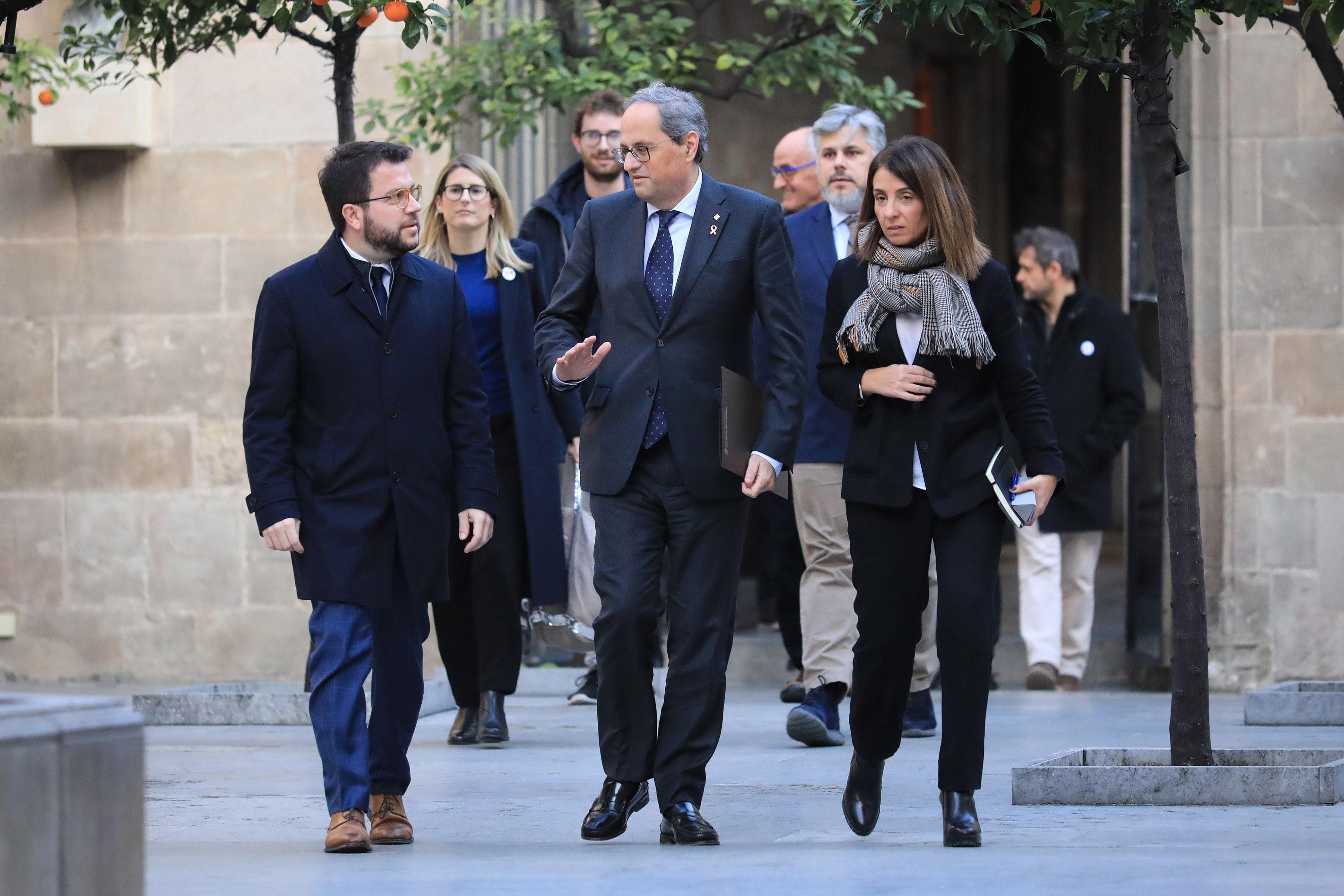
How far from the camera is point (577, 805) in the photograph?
20.0 ft

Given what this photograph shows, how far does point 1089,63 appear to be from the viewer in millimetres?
6230

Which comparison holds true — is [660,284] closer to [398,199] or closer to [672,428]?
[672,428]

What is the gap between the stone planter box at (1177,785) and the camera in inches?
229

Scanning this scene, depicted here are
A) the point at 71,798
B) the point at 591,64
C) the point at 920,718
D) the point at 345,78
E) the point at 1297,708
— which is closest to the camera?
the point at 71,798

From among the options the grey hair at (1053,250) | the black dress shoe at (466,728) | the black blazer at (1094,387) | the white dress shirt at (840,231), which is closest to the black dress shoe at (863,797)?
the black dress shoe at (466,728)

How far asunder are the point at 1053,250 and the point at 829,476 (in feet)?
10.3

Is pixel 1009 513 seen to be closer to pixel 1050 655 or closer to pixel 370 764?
pixel 370 764

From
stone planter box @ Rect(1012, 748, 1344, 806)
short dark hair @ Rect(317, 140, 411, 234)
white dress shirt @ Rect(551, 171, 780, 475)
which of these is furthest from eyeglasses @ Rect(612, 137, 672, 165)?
stone planter box @ Rect(1012, 748, 1344, 806)

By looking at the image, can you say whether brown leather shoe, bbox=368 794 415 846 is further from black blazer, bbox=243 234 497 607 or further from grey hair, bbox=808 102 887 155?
grey hair, bbox=808 102 887 155

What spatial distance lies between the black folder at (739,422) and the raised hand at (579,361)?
0.34m

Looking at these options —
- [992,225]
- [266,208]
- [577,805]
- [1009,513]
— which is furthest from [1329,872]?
[992,225]

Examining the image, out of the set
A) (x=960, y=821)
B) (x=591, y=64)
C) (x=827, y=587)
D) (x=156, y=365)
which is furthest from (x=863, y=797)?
(x=156, y=365)

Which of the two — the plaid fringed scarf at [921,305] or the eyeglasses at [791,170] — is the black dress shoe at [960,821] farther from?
the eyeglasses at [791,170]

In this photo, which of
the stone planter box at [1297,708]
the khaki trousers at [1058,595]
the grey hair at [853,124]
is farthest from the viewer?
the khaki trousers at [1058,595]
